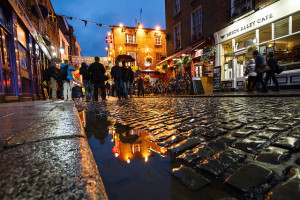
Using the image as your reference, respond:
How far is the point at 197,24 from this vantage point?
1425 centimetres

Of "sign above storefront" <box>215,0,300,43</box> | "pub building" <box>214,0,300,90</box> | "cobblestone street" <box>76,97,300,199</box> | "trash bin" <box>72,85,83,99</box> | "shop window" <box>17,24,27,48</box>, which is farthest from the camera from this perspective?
"trash bin" <box>72,85,83,99</box>

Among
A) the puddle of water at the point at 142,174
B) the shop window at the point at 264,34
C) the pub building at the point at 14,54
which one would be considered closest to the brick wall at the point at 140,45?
the shop window at the point at 264,34

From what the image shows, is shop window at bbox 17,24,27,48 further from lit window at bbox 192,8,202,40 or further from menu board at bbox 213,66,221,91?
lit window at bbox 192,8,202,40

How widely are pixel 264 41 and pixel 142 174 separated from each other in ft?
39.0

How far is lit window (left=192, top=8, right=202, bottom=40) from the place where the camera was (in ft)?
45.8

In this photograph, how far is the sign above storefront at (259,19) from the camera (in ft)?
26.9

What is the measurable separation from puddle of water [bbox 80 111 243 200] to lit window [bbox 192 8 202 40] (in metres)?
14.6

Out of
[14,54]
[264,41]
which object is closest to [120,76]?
[14,54]

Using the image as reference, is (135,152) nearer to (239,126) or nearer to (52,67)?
(239,126)

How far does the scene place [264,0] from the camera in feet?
30.6

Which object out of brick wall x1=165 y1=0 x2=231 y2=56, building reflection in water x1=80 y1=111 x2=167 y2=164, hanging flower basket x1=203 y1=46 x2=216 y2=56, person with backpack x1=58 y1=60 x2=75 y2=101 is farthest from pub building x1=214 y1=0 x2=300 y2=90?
building reflection in water x1=80 y1=111 x2=167 y2=164

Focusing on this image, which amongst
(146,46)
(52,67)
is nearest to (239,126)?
(52,67)

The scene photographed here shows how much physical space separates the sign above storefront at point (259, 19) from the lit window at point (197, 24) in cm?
227

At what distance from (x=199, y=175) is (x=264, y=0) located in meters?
12.0
